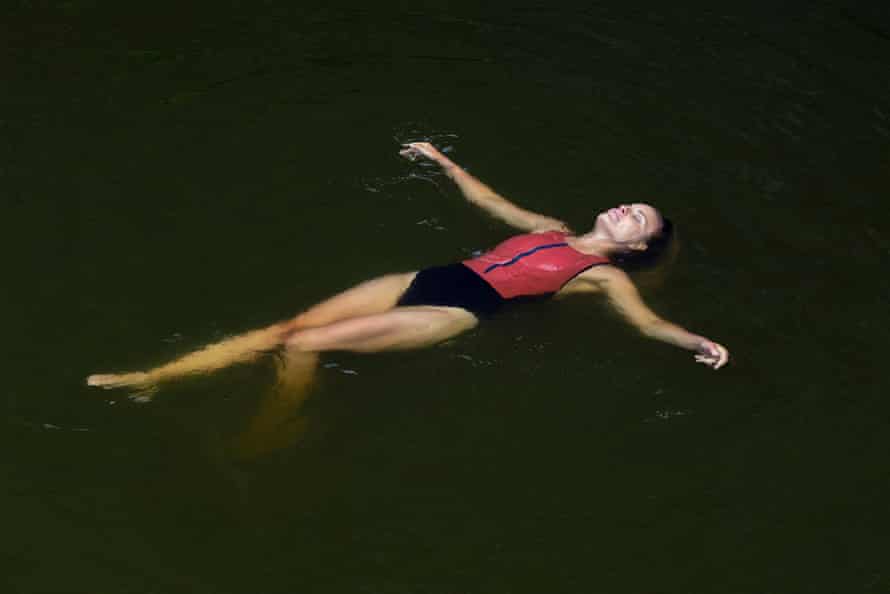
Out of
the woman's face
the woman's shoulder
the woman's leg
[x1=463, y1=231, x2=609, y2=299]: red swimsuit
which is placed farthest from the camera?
the woman's face

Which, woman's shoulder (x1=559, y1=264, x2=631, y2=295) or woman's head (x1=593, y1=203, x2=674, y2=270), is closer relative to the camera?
woman's shoulder (x1=559, y1=264, x2=631, y2=295)

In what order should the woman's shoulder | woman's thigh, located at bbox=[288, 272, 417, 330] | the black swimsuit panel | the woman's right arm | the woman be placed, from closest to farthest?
the woman, woman's thigh, located at bbox=[288, 272, 417, 330], the black swimsuit panel, the woman's shoulder, the woman's right arm

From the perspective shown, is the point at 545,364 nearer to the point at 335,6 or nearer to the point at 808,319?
the point at 808,319

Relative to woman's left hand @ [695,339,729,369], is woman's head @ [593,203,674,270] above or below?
above

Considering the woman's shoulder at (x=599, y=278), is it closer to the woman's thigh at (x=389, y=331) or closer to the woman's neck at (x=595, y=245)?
the woman's neck at (x=595, y=245)

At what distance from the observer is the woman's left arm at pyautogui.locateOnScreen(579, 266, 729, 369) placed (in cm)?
556

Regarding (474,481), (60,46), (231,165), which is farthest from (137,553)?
(60,46)

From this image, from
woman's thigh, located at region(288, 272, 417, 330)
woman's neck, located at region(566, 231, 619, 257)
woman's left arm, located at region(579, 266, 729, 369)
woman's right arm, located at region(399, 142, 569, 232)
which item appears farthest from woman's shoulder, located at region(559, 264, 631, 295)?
woman's thigh, located at region(288, 272, 417, 330)

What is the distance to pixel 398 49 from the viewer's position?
8.85 metres

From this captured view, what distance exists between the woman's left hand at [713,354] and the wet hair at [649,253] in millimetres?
970

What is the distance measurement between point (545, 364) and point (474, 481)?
101 centimetres

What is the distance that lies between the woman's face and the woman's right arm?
0.41 metres

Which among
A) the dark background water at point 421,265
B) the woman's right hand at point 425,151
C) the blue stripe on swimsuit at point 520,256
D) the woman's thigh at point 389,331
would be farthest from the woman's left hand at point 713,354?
the woman's right hand at point 425,151

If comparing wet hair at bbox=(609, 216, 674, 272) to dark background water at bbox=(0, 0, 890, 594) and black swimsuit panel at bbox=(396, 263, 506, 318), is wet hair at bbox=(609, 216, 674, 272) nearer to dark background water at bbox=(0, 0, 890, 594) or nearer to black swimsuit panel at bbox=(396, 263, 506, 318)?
dark background water at bbox=(0, 0, 890, 594)
